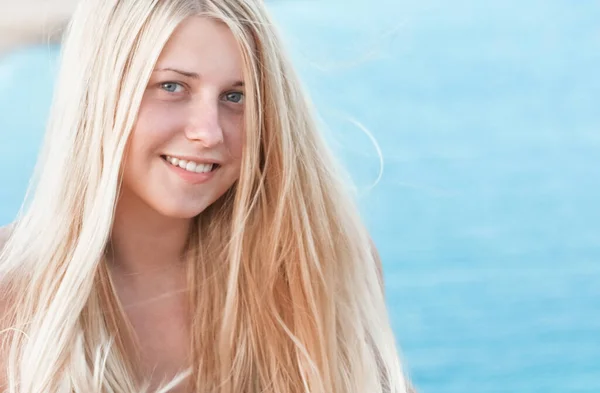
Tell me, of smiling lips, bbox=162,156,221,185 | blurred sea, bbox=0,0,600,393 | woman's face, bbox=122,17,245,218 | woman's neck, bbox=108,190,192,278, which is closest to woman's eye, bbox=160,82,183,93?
woman's face, bbox=122,17,245,218

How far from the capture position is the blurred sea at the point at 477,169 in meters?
3.84

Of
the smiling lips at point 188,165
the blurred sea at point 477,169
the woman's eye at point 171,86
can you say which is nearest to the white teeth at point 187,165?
the smiling lips at point 188,165

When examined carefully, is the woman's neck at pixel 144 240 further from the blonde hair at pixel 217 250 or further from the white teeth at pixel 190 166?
the white teeth at pixel 190 166

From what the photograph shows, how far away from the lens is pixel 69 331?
1698 millimetres

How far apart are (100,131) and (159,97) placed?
0.11 meters

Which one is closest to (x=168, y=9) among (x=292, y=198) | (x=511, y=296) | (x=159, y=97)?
(x=159, y=97)

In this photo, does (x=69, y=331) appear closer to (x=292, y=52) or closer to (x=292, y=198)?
(x=292, y=198)

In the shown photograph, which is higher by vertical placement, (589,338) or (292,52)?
(292,52)

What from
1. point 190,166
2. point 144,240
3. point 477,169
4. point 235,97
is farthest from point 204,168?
point 477,169

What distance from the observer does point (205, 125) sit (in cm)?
163

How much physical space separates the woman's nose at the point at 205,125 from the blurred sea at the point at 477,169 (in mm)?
2078

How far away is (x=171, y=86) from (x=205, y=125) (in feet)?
0.29

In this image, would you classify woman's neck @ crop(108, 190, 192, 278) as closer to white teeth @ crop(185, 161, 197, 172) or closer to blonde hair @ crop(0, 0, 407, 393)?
blonde hair @ crop(0, 0, 407, 393)

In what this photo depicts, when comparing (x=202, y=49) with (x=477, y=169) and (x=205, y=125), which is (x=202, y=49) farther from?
(x=477, y=169)
